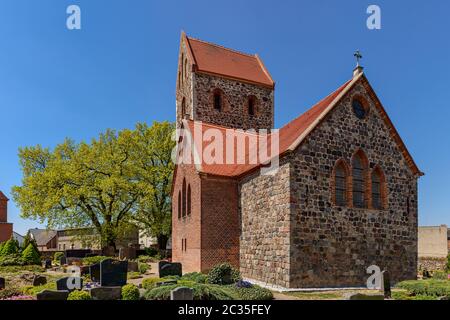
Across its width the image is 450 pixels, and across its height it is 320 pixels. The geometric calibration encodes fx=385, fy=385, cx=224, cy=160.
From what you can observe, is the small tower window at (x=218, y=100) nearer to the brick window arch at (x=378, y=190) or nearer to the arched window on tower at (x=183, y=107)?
the arched window on tower at (x=183, y=107)

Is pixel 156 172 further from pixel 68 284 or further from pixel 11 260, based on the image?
pixel 68 284

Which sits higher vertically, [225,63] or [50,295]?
[225,63]

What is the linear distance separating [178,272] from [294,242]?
6.33m

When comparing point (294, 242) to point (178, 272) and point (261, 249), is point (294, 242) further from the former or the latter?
point (178, 272)

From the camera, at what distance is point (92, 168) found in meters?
37.5

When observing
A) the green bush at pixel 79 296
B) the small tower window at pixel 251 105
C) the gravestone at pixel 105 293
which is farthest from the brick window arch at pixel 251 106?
the green bush at pixel 79 296

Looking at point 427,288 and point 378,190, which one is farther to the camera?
point 378,190

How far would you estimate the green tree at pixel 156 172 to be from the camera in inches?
1505

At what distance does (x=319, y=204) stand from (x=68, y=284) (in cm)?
1032

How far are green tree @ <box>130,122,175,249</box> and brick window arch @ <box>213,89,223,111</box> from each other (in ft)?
36.3

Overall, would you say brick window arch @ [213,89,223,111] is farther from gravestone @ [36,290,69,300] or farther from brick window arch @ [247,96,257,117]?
gravestone @ [36,290,69,300]

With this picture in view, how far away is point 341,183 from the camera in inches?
676

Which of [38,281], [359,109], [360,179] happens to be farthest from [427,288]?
[38,281]
